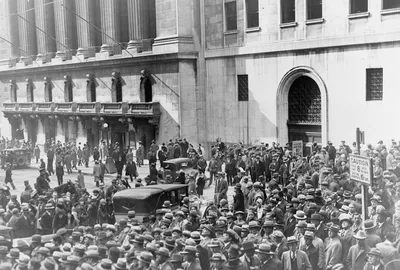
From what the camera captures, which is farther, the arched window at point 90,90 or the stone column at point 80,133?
the arched window at point 90,90

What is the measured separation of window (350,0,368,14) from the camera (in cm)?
2697

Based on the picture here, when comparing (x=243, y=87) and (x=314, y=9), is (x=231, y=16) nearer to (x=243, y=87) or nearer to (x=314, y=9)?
(x=243, y=87)

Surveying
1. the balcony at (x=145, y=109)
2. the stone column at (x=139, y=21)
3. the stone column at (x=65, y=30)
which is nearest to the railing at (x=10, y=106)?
the stone column at (x=65, y=30)

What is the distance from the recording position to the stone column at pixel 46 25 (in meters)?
51.8

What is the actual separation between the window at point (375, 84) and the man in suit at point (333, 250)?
17045 millimetres

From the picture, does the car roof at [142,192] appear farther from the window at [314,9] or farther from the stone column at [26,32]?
the stone column at [26,32]

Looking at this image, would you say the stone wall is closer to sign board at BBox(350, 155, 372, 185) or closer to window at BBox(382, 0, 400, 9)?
window at BBox(382, 0, 400, 9)

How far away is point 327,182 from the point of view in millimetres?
17422

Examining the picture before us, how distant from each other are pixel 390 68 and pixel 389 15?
8.25 feet

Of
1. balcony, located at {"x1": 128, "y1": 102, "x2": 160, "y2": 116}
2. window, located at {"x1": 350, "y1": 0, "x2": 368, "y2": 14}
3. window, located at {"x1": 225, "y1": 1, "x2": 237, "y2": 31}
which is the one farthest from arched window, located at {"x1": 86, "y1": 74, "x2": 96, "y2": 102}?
window, located at {"x1": 350, "y1": 0, "x2": 368, "y2": 14}

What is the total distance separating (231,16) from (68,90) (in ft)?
65.1

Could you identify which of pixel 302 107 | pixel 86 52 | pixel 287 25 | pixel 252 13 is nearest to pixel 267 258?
pixel 302 107

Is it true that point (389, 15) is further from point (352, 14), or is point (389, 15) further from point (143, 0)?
A: point (143, 0)

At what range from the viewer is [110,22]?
42.3m
